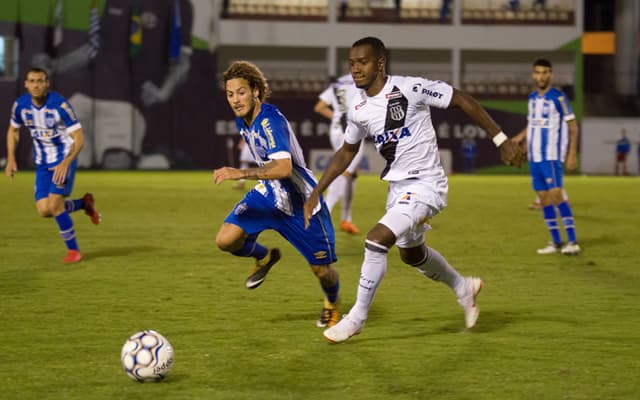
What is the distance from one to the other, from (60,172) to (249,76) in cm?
408

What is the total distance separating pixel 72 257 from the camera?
10.5 metres

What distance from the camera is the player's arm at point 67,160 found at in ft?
32.4

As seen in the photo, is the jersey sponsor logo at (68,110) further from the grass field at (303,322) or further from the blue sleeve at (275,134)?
the blue sleeve at (275,134)

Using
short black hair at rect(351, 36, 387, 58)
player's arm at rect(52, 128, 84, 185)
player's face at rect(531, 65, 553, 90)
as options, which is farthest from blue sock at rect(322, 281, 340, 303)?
player's face at rect(531, 65, 553, 90)

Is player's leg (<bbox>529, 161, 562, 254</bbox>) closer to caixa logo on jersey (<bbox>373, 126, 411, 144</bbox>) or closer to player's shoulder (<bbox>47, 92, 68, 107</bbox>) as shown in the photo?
player's shoulder (<bbox>47, 92, 68, 107</bbox>)

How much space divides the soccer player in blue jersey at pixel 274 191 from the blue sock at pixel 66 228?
394 cm

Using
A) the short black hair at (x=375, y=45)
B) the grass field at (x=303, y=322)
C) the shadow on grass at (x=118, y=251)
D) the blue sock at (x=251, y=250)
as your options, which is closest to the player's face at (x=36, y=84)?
the grass field at (x=303, y=322)

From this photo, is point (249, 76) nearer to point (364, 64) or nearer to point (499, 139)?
point (364, 64)

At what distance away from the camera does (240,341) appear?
20.4 ft

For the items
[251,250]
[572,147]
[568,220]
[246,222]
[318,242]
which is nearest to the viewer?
[318,242]

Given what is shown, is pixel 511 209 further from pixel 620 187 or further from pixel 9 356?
pixel 9 356

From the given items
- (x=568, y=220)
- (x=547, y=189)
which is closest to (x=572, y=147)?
(x=547, y=189)

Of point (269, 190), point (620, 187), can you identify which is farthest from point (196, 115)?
point (269, 190)

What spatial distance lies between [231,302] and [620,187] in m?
22.7
